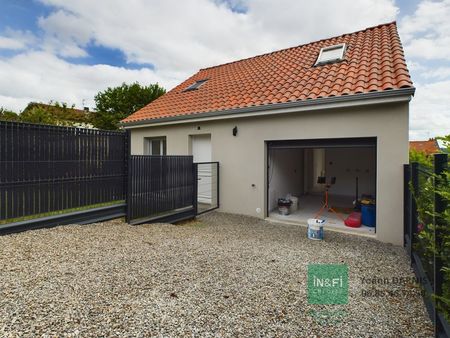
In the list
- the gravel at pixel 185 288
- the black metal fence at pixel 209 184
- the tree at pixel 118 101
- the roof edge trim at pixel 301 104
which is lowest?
the gravel at pixel 185 288

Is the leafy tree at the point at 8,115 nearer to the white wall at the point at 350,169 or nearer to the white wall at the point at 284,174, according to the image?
the white wall at the point at 284,174

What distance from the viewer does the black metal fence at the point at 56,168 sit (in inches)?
171

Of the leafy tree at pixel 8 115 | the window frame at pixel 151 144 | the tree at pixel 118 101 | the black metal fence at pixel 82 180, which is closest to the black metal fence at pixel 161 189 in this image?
the black metal fence at pixel 82 180

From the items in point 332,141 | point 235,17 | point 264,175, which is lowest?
point 264,175

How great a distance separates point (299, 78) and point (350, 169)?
7.16 metres

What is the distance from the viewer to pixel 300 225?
7.10 metres

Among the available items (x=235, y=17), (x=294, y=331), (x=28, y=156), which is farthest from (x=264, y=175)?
(x=235, y=17)

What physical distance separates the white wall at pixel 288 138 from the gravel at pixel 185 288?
125 centimetres

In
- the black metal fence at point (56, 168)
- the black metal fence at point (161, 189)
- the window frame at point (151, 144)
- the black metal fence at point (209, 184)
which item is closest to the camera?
the black metal fence at point (56, 168)

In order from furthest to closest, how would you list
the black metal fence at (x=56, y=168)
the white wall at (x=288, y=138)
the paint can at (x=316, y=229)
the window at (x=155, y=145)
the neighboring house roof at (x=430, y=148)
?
the window at (x=155, y=145), the paint can at (x=316, y=229), the white wall at (x=288, y=138), the black metal fence at (x=56, y=168), the neighboring house roof at (x=430, y=148)

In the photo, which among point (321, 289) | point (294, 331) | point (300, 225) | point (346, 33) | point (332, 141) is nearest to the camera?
point (294, 331)

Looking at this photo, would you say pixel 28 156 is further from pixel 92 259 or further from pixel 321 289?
pixel 321 289

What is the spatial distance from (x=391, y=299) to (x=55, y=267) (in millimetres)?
4653

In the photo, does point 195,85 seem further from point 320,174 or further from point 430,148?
point 430,148
